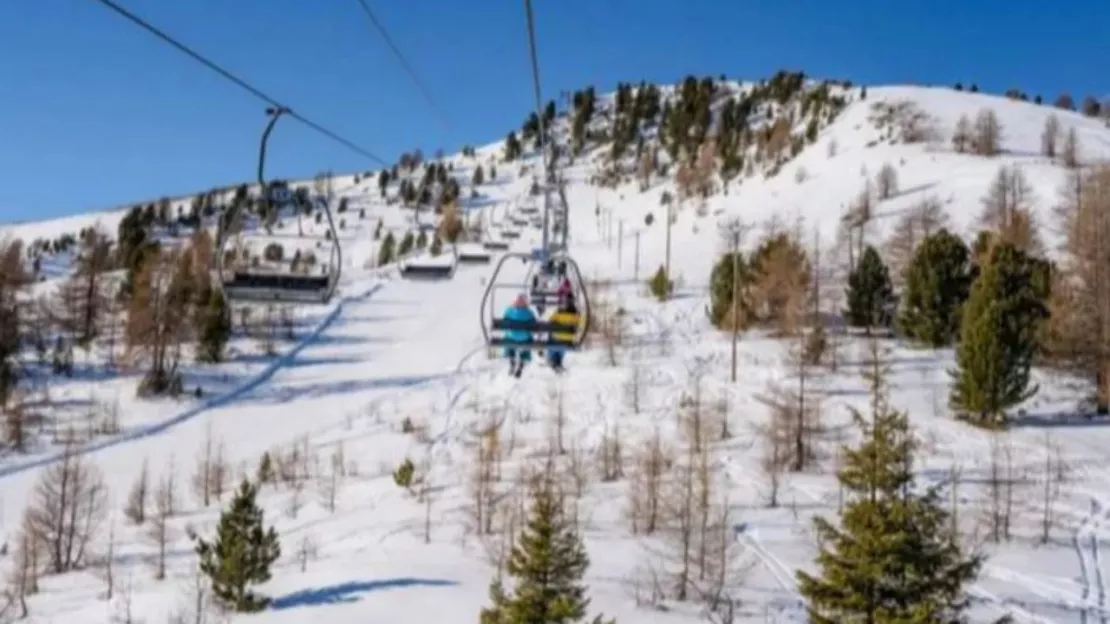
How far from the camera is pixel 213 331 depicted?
4909cm

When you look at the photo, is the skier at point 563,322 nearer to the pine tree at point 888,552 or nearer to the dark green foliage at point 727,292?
the pine tree at point 888,552

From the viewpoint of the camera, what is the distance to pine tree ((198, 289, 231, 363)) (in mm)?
48531

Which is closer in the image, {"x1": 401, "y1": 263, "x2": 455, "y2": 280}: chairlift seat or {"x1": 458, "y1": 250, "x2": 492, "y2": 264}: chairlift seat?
{"x1": 401, "y1": 263, "x2": 455, "y2": 280}: chairlift seat

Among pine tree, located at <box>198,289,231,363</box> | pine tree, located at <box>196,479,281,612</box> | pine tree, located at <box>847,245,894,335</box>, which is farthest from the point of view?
pine tree, located at <box>198,289,231,363</box>

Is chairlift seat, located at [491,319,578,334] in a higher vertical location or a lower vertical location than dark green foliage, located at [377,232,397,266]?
lower

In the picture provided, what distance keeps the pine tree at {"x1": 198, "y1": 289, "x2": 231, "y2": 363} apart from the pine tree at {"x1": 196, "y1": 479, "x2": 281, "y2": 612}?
2585cm

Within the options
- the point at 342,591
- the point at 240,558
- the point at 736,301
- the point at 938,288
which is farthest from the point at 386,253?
the point at 240,558

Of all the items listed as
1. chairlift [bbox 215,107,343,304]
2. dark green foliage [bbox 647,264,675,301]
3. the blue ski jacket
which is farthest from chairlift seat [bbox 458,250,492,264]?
dark green foliage [bbox 647,264,675,301]

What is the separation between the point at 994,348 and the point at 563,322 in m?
25.8

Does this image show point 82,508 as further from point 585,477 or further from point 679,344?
point 679,344

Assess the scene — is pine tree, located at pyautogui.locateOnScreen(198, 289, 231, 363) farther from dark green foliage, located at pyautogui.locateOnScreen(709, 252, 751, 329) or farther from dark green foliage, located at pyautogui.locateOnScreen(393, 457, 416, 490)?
dark green foliage, located at pyautogui.locateOnScreen(709, 252, 751, 329)

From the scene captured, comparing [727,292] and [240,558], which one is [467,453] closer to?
[240,558]

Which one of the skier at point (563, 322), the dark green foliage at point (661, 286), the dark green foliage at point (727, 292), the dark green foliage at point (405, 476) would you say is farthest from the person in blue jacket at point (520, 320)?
the dark green foliage at point (661, 286)

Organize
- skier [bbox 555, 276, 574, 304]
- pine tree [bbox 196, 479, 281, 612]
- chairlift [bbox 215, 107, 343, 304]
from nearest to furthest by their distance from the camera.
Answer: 1. chairlift [bbox 215, 107, 343, 304]
2. skier [bbox 555, 276, 574, 304]
3. pine tree [bbox 196, 479, 281, 612]
